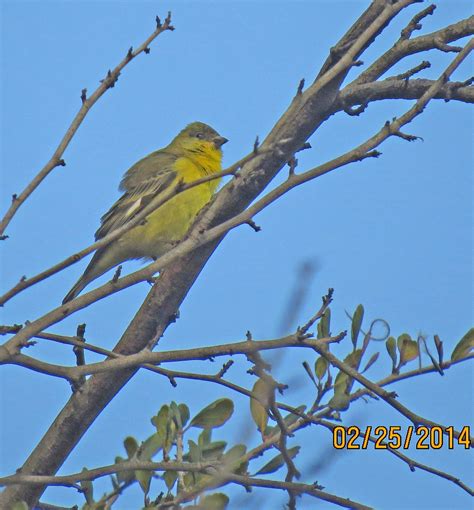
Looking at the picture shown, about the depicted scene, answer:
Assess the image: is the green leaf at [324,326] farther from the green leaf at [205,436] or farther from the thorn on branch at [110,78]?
the thorn on branch at [110,78]

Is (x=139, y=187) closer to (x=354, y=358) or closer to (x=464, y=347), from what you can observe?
(x=354, y=358)

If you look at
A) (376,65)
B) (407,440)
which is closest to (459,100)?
(376,65)

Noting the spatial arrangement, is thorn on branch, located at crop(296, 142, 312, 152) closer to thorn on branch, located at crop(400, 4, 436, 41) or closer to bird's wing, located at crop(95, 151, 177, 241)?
thorn on branch, located at crop(400, 4, 436, 41)

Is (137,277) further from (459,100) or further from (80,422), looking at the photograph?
(459,100)

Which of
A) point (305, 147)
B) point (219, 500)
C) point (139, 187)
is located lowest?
Result: point (219, 500)

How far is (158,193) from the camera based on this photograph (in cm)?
769

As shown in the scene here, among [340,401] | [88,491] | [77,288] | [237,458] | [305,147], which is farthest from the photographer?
[77,288]

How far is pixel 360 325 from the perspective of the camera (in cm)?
350

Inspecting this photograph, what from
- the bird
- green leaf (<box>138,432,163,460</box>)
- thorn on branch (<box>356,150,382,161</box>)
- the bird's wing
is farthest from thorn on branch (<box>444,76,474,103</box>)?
the bird's wing

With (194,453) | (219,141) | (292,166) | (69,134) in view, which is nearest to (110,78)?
(69,134)

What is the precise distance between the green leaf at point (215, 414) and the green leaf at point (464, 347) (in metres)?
0.85

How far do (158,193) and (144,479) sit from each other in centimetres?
460

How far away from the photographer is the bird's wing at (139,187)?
301 inches

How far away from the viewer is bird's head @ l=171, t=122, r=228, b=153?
8695 mm
